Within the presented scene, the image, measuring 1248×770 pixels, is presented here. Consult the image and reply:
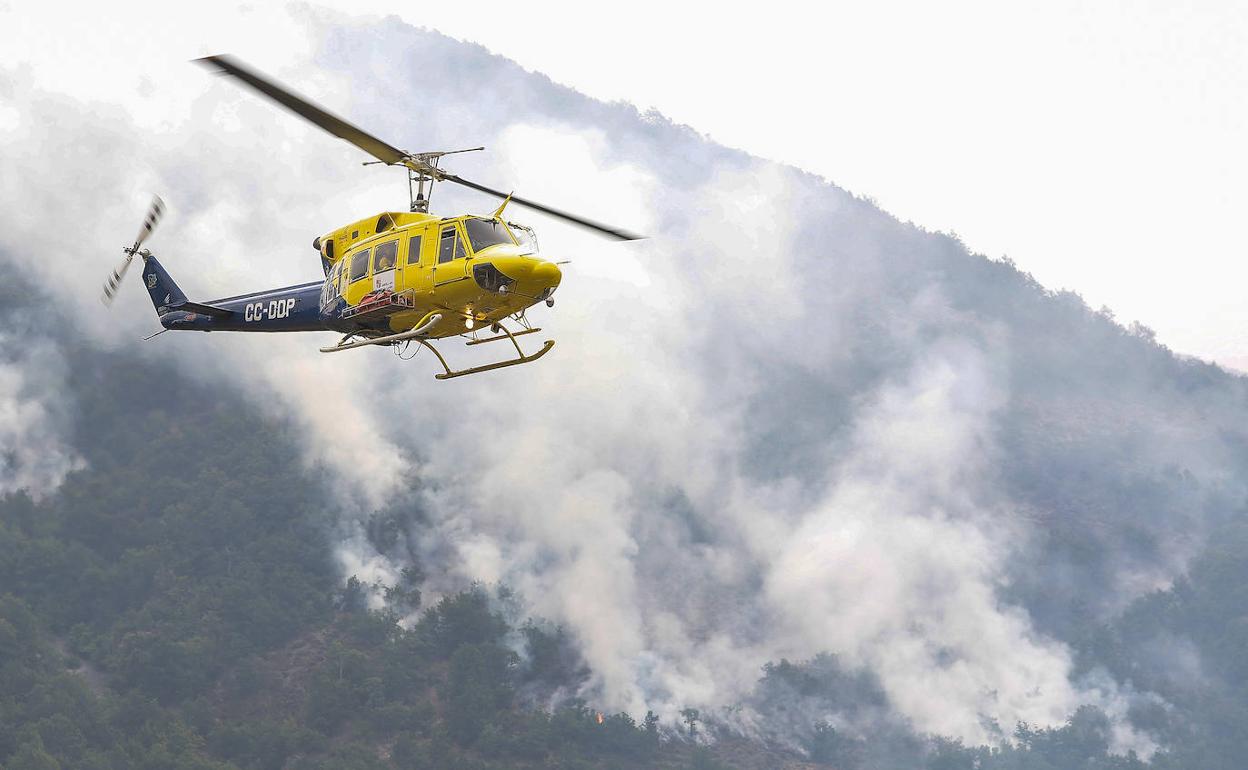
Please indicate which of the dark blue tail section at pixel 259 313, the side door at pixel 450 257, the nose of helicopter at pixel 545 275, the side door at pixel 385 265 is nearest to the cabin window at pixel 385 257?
the side door at pixel 385 265

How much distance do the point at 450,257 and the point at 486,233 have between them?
0.96m

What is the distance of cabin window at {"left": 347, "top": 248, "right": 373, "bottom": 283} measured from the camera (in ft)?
107

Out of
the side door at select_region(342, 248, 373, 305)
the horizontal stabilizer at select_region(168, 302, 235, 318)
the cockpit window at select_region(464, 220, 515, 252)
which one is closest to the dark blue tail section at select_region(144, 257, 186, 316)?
the horizontal stabilizer at select_region(168, 302, 235, 318)

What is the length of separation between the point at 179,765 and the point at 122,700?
22.8 m

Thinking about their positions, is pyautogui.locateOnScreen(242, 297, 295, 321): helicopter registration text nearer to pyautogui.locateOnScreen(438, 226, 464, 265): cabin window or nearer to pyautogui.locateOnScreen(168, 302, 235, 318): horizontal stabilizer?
pyautogui.locateOnScreen(168, 302, 235, 318): horizontal stabilizer

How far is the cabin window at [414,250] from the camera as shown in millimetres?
31484

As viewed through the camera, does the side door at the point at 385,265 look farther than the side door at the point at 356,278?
No

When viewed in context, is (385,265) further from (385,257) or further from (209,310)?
(209,310)

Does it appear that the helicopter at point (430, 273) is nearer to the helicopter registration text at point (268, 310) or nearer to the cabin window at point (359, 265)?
the cabin window at point (359, 265)

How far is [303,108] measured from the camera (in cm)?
2719

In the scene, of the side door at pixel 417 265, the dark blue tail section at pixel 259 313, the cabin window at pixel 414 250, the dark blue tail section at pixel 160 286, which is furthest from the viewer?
the dark blue tail section at pixel 160 286

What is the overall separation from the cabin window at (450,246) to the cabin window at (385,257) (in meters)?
1.36

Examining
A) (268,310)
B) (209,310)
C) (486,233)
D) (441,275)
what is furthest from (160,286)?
(486,233)

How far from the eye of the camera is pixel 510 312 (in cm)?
3116
